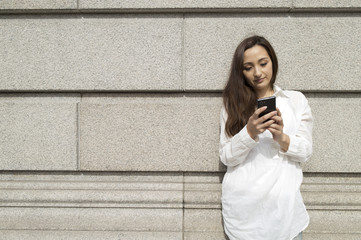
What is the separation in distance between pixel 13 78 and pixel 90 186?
1695 mm

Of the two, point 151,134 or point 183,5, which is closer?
point 183,5

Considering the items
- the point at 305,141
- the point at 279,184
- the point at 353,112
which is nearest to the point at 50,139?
the point at 279,184

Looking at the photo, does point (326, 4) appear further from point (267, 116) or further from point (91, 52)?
point (91, 52)

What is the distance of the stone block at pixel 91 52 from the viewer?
10.1 ft

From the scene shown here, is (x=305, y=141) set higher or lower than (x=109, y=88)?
lower

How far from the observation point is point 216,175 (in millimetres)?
3178

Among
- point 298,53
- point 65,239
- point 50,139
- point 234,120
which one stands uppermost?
point 298,53

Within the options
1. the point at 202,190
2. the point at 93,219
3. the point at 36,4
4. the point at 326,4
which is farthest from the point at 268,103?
the point at 36,4

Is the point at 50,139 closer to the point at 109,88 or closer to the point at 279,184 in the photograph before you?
the point at 109,88

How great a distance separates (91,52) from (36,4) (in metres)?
0.91

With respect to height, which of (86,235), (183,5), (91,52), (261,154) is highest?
(183,5)

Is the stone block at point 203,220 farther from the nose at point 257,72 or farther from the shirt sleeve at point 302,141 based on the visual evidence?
the nose at point 257,72

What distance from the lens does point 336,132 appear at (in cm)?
308

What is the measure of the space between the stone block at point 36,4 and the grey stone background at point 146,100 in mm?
18
